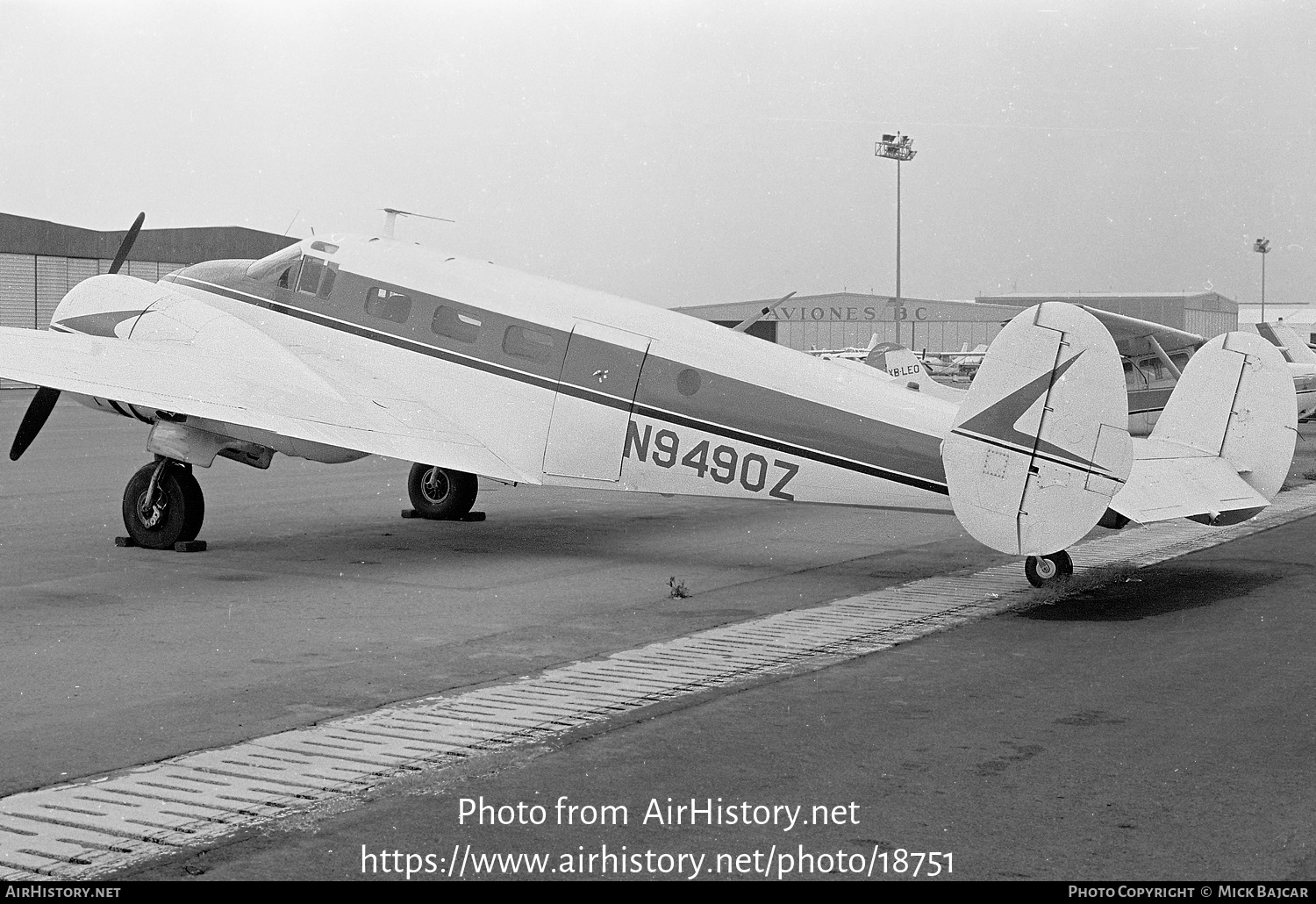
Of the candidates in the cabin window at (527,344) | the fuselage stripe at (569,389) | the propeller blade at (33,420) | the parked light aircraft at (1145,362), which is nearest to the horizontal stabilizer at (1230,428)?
the fuselage stripe at (569,389)

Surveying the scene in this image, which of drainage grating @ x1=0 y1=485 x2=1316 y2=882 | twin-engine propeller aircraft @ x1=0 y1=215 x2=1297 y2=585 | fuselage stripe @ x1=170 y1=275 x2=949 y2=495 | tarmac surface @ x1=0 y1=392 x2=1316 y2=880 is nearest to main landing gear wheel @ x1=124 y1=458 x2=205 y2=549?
twin-engine propeller aircraft @ x1=0 y1=215 x2=1297 y2=585

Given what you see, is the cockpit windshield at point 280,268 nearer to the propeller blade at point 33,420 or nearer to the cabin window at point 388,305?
the cabin window at point 388,305

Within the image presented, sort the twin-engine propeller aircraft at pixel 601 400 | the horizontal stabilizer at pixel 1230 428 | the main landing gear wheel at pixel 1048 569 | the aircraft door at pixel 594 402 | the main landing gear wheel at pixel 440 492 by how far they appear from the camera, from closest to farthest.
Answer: the twin-engine propeller aircraft at pixel 601 400 < the main landing gear wheel at pixel 1048 569 < the horizontal stabilizer at pixel 1230 428 < the aircraft door at pixel 594 402 < the main landing gear wheel at pixel 440 492

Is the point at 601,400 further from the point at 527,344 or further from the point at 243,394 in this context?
the point at 243,394

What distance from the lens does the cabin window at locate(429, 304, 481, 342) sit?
14.2 metres

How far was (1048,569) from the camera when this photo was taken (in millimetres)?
11805

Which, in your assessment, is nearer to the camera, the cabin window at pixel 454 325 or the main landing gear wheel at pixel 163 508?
the main landing gear wheel at pixel 163 508

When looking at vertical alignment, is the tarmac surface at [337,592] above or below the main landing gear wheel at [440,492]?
below

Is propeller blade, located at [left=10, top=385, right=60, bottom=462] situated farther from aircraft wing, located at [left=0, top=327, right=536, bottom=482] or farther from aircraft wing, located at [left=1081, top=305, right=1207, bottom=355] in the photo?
aircraft wing, located at [left=1081, top=305, right=1207, bottom=355]

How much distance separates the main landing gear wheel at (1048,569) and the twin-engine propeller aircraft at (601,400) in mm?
19

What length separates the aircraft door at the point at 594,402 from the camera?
43.5ft

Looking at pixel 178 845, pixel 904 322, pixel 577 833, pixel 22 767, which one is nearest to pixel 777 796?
pixel 577 833

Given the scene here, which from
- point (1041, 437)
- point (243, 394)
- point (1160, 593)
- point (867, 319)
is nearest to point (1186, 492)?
point (1160, 593)

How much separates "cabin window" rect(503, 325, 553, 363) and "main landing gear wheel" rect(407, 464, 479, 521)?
3.22 m
